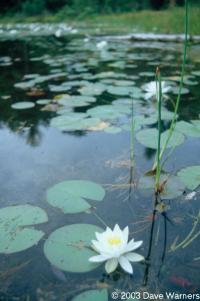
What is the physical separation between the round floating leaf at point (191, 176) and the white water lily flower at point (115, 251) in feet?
1.51

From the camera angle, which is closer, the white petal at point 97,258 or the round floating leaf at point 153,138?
the white petal at point 97,258

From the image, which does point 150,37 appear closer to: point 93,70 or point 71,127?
point 93,70

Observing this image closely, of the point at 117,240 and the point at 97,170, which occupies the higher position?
the point at 117,240

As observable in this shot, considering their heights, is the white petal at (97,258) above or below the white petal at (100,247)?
below

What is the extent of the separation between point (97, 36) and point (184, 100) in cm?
532

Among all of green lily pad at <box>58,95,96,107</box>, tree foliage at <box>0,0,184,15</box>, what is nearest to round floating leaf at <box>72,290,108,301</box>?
green lily pad at <box>58,95,96,107</box>

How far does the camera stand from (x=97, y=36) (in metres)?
7.10

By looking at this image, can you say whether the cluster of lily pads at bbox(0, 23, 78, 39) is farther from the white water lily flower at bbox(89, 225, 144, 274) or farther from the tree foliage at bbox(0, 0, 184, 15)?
the white water lily flower at bbox(89, 225, 144, 274)

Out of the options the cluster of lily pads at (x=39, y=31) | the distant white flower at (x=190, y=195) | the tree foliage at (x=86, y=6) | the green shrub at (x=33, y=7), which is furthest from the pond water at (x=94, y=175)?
the green shrub at (x=33, y=7)

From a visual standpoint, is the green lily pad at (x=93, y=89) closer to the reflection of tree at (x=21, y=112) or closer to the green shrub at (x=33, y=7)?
the reflection of tree at (x=21, y=112)

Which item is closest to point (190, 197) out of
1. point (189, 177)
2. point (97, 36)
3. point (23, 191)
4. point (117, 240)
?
point (189, 177)

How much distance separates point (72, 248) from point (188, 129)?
1.08 metres

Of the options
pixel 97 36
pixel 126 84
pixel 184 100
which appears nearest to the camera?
pixel 184 100

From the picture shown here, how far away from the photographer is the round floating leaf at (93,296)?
77 cm
